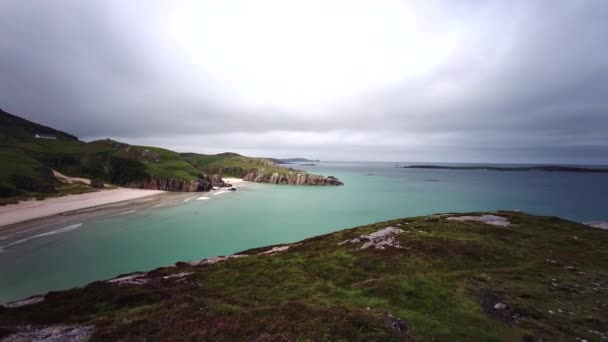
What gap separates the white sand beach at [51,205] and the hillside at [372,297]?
6860 centimetres

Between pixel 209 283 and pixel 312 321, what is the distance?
1674 cm

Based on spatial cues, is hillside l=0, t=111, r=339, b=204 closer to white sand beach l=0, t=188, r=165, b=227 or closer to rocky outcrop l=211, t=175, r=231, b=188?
rocky outcrop l=211, t=175, r=231, b=188

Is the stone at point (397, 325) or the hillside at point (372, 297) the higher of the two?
the stone at point (397, 325)

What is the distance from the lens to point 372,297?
18344mm

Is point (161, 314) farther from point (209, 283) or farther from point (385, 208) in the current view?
point (385, 208)

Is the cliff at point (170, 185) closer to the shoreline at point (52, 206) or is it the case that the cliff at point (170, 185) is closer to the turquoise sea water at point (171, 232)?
the shoreline at point (52, 206)

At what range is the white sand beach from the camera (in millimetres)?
68000

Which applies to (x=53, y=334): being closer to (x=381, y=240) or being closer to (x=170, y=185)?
(x=381, y=240)

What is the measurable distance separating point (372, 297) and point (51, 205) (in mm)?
110386

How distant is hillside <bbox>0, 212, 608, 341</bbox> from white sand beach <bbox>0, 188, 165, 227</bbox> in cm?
6860

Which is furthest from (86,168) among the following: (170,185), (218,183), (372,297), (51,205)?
(372,297)

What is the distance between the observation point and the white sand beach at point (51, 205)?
68000 mm

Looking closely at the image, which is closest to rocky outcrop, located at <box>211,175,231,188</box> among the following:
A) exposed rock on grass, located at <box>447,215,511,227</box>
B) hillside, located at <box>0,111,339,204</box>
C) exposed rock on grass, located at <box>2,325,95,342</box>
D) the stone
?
hillside, located at <box>0,111,339,204</box>

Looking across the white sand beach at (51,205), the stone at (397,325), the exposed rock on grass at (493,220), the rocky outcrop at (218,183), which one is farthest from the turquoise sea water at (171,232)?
the rocky outcrop at (218,183)
